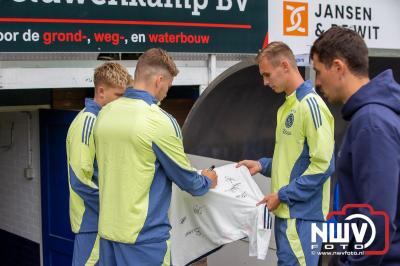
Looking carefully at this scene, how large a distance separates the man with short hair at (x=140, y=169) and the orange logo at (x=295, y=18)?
2.65 m

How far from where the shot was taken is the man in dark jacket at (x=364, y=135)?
2021 mm

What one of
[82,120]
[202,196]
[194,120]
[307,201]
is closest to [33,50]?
[82,120]

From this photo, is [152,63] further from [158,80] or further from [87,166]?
[87,166]

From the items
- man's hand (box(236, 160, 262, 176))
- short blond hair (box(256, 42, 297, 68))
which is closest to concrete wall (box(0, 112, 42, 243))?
man's hand (box(236, 160, 262, 176))

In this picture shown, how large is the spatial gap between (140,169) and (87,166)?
66cm

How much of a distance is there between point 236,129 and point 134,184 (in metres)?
2.26

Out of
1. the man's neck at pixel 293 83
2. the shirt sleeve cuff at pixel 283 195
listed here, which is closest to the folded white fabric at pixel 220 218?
the shirt sleeve cuff at pixel 283 195

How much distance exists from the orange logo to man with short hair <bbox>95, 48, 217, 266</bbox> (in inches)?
104

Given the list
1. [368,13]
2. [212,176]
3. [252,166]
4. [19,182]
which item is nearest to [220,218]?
[212,176]

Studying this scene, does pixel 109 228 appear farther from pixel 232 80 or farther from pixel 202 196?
pixel 232 80

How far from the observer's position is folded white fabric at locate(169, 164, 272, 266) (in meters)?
3.62

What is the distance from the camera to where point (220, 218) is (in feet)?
12.0

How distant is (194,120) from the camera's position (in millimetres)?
4707

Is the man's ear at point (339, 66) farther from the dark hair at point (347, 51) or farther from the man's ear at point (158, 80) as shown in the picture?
the man's ear at point (158, 80)
